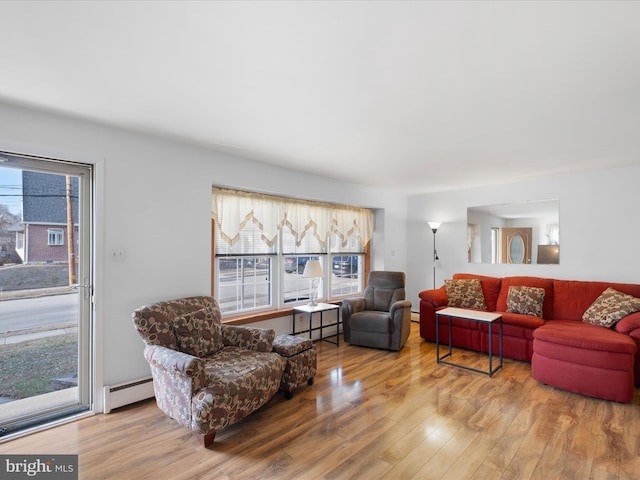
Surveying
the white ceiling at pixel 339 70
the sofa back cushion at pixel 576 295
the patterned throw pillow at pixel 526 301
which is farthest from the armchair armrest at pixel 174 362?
the sofa back cushion at pixel 576 295

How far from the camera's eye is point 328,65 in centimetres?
185

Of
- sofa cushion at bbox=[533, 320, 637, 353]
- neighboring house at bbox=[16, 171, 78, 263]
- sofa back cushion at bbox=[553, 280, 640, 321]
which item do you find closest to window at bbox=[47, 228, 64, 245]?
neighboring house at bbox=[16, 171, 78, 263]

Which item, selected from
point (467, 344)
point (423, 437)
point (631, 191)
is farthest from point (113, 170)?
point (631, 191)

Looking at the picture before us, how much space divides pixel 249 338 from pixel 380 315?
201cm

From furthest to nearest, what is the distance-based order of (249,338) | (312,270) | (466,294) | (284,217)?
1. (466,294)
2. (284,217)
3. (312,270)
4. (249,338)

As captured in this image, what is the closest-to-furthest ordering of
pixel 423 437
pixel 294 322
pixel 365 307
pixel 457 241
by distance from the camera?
pixel 423 437, pixel 294 322, pixel 365 307, pixel 457 241

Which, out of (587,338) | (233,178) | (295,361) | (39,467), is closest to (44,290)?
(39,467)

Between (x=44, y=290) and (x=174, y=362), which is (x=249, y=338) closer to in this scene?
(x=174, y=362)

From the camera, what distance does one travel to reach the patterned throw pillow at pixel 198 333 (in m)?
2.73

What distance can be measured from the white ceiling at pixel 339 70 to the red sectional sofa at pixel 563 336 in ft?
6.23

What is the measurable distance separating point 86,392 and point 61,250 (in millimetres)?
1250

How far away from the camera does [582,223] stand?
435 centimetres

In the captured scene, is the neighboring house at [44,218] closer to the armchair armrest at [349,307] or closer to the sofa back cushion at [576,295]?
the armchair armrest at [349,307]

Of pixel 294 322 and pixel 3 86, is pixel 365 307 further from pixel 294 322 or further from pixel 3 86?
pixel 3 86
